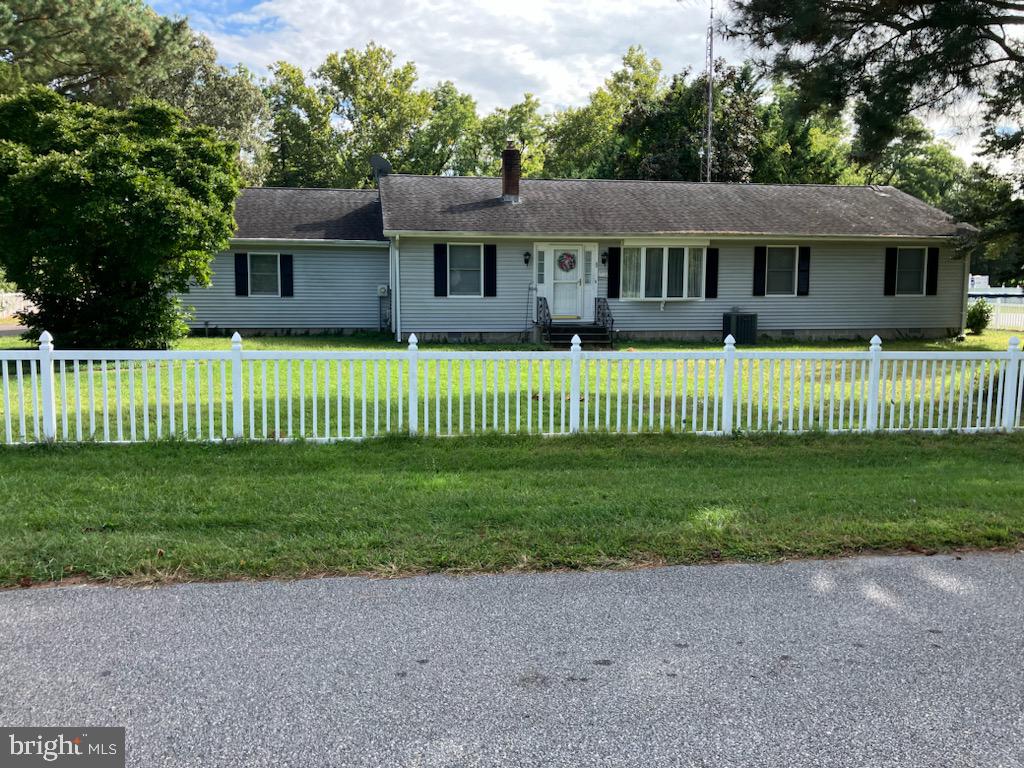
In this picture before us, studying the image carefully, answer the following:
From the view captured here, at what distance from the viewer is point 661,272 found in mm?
20625

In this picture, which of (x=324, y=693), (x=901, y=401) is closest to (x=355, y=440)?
(x=324, y=693)

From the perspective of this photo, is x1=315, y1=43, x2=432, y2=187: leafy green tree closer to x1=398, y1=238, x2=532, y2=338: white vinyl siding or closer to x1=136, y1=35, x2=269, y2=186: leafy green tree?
x1=136, y1=35, x2=269, y2=186: leafy green tree

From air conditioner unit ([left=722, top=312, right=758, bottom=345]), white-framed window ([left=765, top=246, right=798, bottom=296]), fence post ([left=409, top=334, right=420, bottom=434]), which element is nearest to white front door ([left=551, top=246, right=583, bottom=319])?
air conditioner unit ([left=722, top=312, right=758, bottom=345])

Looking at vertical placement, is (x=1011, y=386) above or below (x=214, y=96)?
below

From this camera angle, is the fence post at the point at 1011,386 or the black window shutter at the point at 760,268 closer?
the fence post at the point at 1011,386

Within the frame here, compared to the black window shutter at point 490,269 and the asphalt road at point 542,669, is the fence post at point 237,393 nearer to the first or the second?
the asphalt road at point 542,669

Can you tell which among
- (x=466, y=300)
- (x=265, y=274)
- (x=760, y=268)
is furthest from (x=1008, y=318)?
(x=265, y=274)

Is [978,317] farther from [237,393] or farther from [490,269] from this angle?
[237,393]

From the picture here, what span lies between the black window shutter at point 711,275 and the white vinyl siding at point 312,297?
842cm

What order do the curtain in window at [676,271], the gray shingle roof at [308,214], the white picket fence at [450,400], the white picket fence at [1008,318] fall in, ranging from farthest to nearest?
the white picket fence at [1008,318] → the gray shingle roof at [308,214] → the curtain in window at [676,271] → the white picket fence at [450,400]

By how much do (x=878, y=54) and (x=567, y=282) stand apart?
36.0ft

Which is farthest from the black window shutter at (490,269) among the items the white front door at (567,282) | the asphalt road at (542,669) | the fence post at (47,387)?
the asphalt road at (542,669)

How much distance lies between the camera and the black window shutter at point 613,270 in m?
20.4

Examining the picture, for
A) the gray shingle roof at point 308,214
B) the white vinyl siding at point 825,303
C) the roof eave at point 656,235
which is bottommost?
the white vinyl siding at point 825,303
